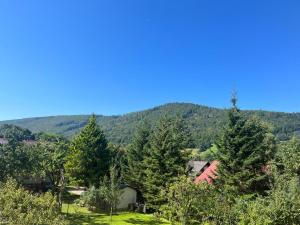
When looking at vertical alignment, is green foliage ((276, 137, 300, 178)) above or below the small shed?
above

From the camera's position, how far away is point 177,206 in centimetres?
2755

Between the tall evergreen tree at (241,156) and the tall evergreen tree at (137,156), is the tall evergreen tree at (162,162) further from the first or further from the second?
the tall evergreen tree at (241,156)

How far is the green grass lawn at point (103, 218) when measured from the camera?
37.7 metres

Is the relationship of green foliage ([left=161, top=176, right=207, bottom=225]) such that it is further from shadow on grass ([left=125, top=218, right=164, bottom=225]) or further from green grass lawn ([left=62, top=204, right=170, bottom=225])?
green grass lawn ([left=62, top=204, right=170, bottom=225])

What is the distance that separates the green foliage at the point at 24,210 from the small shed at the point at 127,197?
98.1 ft

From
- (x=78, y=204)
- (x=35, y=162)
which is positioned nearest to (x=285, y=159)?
(x=78, y=204)

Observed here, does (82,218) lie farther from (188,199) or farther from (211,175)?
(211,175)

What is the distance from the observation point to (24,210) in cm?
1795

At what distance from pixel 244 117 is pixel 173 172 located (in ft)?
39.8

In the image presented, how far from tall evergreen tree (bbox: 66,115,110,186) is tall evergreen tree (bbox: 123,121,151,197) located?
423cm

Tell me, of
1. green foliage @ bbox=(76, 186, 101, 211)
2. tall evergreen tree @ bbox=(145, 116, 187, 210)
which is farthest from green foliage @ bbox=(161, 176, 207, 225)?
green foliage @ bbox=(76, 186, 101, 211)

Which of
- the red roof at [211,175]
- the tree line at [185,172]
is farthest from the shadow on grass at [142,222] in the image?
the red roof at [211,175]

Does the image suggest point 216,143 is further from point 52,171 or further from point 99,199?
point 52,171

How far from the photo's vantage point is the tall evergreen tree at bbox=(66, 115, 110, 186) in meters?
50.7
